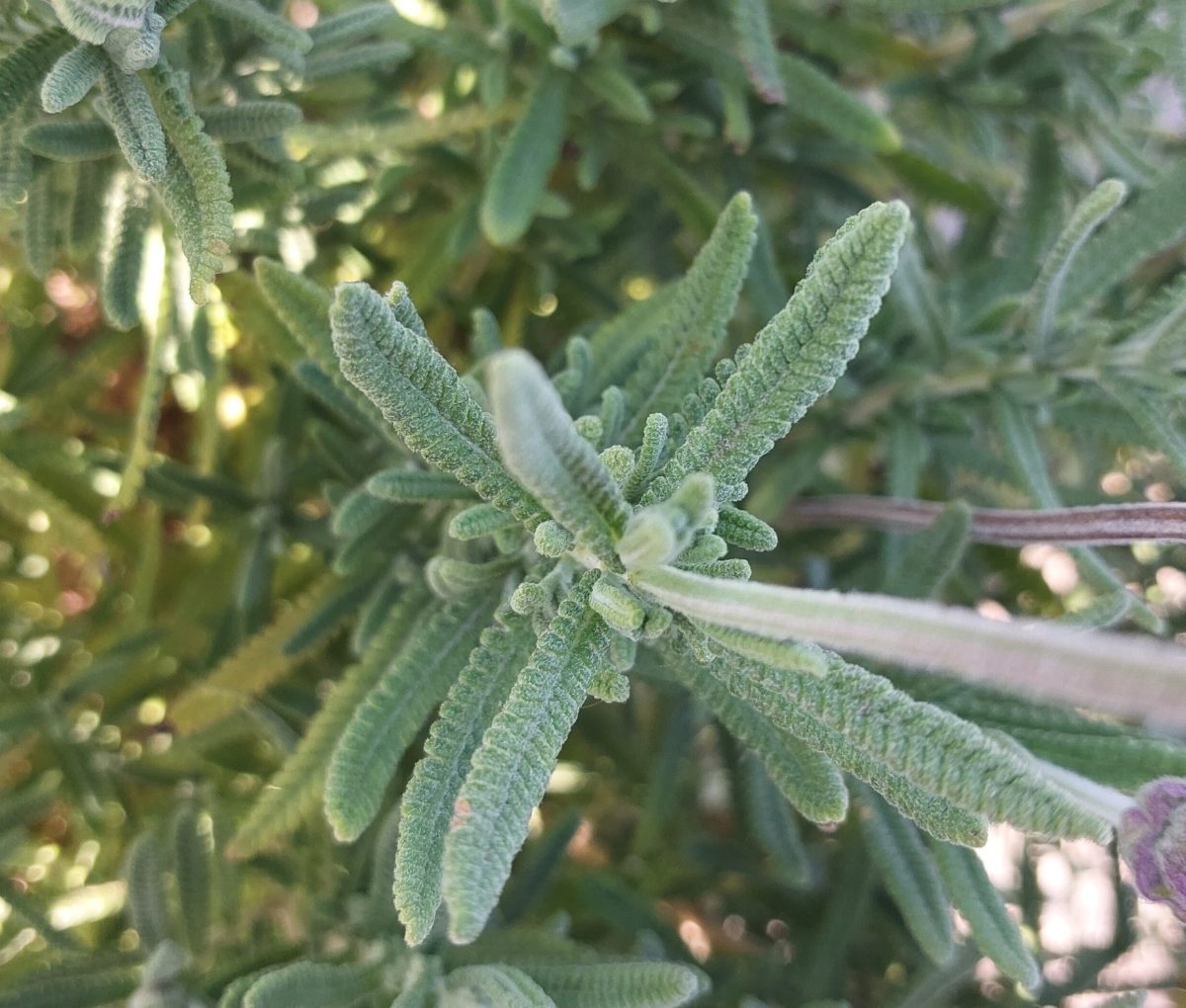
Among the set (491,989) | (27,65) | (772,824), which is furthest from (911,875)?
(27,65)

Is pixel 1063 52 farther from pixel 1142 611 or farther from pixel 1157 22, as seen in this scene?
pixel 1142 611

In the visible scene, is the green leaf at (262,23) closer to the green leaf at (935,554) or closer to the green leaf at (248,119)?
the green leaf at (248,119)

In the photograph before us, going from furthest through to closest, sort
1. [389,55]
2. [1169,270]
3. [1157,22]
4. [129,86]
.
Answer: [1169,270] → [1157,22] → [389,55] → [129,86]

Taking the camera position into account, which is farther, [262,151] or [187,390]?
[187,390]

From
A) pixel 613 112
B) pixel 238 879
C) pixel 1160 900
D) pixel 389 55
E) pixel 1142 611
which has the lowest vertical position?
pixel 238 879

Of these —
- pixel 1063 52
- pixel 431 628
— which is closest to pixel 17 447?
pixel 431 628

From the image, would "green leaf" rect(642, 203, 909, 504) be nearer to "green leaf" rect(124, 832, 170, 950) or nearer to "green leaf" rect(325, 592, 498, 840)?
"green leaf" rect(325, 592, 498, 840)

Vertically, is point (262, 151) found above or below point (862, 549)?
above
